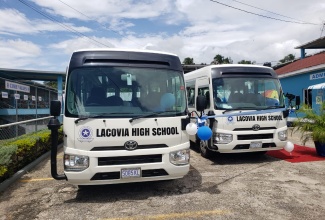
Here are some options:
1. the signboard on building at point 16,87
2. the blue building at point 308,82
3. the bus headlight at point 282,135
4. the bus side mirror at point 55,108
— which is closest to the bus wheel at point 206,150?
the bus headlight at point 282,135

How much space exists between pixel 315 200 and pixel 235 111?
9.80 feet

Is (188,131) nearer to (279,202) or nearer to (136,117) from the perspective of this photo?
(136,117)

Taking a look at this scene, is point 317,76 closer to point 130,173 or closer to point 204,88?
point 204,88

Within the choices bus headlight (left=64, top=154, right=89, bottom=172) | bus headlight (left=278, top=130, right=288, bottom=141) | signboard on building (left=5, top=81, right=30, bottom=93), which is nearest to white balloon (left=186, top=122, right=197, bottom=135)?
bus headlight (left=64, top=154, right=89, bottom=172)

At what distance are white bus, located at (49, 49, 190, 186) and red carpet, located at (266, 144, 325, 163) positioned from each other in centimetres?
446

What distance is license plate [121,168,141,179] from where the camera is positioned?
456 centimetres

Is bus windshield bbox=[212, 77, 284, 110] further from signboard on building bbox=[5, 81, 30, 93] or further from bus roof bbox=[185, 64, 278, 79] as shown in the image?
signboard on building bbox=[5, 81, 30, 93]

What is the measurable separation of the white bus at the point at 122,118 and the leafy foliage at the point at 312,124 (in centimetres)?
476

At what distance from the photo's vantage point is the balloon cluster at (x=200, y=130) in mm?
4854

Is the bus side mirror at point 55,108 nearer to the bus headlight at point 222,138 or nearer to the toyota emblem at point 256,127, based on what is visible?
the bus headlight at point 222,138

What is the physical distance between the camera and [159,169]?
4734mm

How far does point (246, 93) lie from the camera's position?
753 cm

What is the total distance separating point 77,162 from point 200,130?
2.30m

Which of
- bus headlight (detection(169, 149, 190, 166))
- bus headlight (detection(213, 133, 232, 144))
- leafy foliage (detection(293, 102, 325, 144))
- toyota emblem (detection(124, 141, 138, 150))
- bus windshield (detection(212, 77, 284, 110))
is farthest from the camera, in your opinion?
leafy foliage (detection(293, 102, 325, 144))
